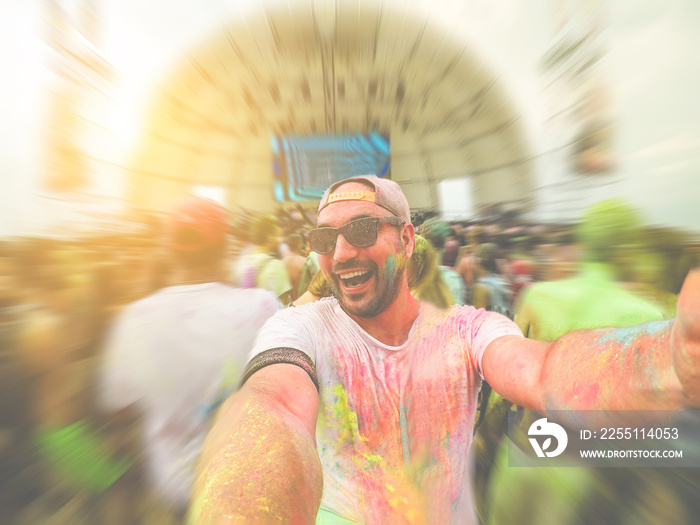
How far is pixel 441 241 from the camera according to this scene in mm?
749

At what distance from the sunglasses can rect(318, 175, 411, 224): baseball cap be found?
25 millimetres

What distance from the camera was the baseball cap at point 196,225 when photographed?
2.20 ft

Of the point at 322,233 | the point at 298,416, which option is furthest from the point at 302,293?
the point at 298,416

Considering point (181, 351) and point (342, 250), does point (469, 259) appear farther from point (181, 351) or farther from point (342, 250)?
point (181, 351)

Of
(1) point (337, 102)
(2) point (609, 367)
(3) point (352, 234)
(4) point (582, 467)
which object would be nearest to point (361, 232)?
(3) point (352, 234)

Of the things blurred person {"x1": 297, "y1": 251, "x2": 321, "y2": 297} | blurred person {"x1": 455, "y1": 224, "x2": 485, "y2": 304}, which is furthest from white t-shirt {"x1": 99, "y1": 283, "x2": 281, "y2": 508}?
blurred person {"x1": 455, "y1": 224, "x2": 485, "y2": 304}

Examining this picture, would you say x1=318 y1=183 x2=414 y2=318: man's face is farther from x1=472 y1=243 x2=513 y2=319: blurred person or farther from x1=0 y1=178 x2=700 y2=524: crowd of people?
x1=472 y1=243 x2=513 y2=319: blurred person

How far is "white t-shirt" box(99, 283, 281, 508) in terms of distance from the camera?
25.5 inches

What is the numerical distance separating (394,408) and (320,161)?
52cm

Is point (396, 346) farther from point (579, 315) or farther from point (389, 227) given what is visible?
point (579, 315)

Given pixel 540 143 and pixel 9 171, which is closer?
pixel 9 171

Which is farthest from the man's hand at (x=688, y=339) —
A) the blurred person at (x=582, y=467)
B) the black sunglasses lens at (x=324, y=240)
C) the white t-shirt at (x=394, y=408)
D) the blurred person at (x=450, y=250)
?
the black sunglasses lens at (x=324, y=240)

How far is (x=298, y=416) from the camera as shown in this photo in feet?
2.28

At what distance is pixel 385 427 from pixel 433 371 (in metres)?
0.15
